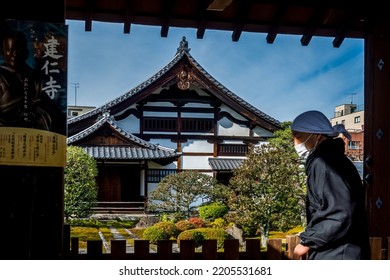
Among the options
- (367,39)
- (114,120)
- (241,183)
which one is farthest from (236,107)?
(367,39)

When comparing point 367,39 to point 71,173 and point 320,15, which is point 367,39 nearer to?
point 320,15

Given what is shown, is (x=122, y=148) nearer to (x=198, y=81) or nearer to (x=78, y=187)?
(x=78, y=187)

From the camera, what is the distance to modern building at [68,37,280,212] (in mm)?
12852

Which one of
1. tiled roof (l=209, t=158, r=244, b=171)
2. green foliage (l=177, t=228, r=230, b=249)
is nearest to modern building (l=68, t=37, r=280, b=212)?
tiled roof (l=209, t=158, r=244, b=171)

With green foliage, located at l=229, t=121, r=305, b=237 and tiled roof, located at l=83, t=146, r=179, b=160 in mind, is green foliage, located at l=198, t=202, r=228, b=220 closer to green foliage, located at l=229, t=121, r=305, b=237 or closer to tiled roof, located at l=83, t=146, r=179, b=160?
green foliage, located at l=229, t=121, r=305, b=237

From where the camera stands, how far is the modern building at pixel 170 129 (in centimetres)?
1285

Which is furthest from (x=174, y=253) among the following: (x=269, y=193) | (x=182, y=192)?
(x=182, y=192)

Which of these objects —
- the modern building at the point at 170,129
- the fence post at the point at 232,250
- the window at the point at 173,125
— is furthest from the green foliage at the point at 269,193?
the fence post at the point at 232,250

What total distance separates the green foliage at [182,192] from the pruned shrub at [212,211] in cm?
38

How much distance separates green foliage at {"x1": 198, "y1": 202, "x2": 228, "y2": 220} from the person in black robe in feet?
29.3

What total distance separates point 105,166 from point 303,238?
471 inches

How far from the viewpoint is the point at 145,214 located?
11.8 metres

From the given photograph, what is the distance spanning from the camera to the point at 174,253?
198 cm

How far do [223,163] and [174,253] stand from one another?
11.5 meters
